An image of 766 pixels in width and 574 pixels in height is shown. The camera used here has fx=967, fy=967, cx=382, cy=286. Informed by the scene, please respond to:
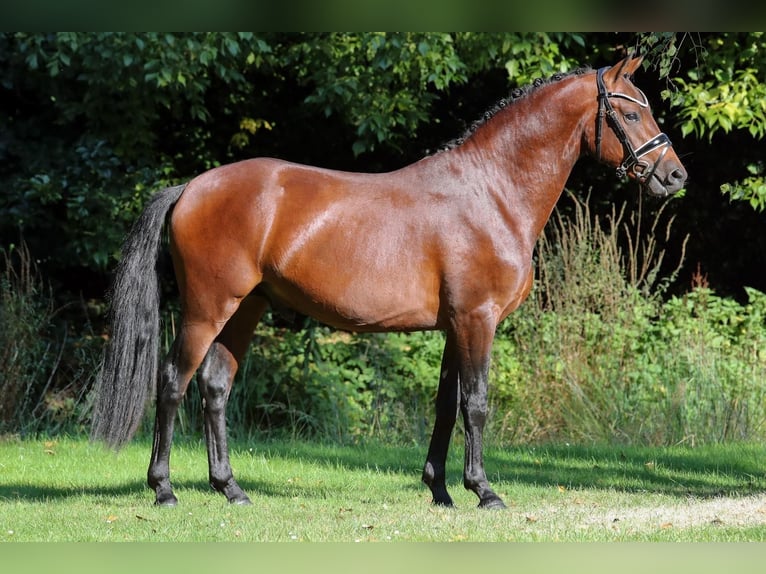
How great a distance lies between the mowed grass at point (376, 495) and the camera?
4.72 metres

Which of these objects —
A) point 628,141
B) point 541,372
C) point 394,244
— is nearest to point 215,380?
point 394,244

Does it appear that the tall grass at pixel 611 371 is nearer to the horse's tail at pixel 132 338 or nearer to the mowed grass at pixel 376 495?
the mowed grass at pixel 376 495

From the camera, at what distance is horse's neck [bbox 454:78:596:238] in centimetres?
549

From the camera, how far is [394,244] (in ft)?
17.7

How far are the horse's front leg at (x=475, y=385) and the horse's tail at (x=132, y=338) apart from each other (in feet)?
5.72

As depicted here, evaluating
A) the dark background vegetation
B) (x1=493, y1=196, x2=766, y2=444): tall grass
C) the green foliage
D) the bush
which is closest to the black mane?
the dark background vegetation

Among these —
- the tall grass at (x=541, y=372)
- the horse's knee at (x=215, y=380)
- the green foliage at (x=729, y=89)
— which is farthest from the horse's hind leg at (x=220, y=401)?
the green foliage at (x=729, y=89)

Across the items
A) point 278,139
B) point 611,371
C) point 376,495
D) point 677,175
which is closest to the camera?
point 677,175

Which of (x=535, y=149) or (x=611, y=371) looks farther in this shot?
(x=611, y=371)

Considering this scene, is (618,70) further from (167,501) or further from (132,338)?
(167,501)

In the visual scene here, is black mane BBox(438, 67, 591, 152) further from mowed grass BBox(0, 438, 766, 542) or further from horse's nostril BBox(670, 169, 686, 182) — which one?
mowed grass BBox(0, 438, 766, 542)

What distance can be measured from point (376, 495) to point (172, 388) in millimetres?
1433
